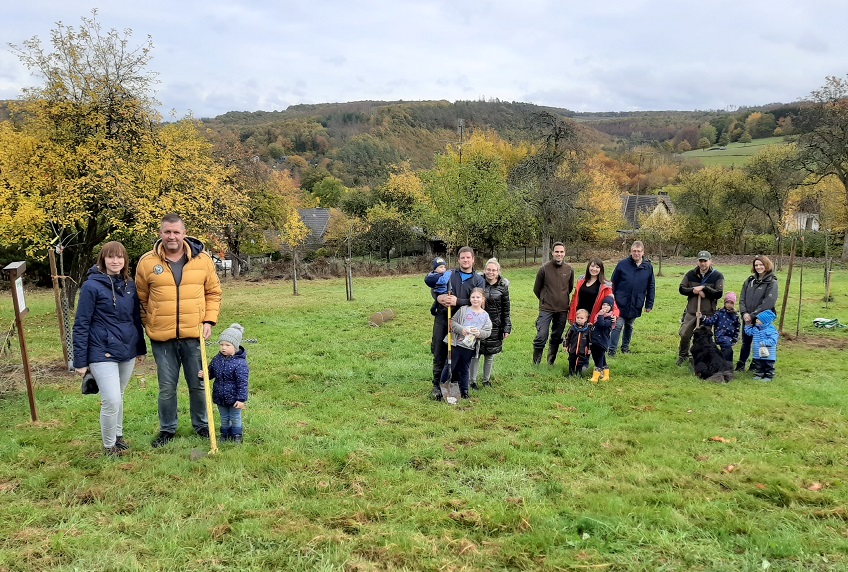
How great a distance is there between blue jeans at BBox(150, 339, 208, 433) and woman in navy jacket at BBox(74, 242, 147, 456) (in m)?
0.27

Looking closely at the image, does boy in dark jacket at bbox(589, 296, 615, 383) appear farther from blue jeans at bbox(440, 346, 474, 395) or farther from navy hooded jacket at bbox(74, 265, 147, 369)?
navy hooded jacket at bbox(74, 265, 147, 369)

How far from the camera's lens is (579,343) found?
7.83m

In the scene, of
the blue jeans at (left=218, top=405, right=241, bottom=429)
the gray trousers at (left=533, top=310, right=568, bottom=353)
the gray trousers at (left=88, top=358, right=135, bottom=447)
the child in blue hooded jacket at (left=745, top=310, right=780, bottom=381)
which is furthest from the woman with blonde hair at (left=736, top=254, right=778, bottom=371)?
the gray trousers at (left=88, top=358, right=135, bottom=447)

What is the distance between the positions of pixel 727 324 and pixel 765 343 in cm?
56

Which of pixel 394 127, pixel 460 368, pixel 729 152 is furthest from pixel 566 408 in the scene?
pixel 394 127

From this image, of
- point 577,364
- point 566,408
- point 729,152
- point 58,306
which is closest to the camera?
point 566,408

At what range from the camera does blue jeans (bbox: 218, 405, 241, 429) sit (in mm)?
5336

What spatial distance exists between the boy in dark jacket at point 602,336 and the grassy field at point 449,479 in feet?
1.01

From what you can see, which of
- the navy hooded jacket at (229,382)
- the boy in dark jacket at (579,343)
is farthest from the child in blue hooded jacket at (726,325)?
the navy hooded jacket at (229,382)

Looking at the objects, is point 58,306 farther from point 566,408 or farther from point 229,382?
point 566,408

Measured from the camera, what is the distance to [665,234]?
31.5m

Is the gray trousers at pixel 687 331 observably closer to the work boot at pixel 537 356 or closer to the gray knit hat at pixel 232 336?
the work boot at pixel 537 356

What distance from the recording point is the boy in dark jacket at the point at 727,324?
7.91m

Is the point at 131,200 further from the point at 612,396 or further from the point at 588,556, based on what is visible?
the point at 588,556
